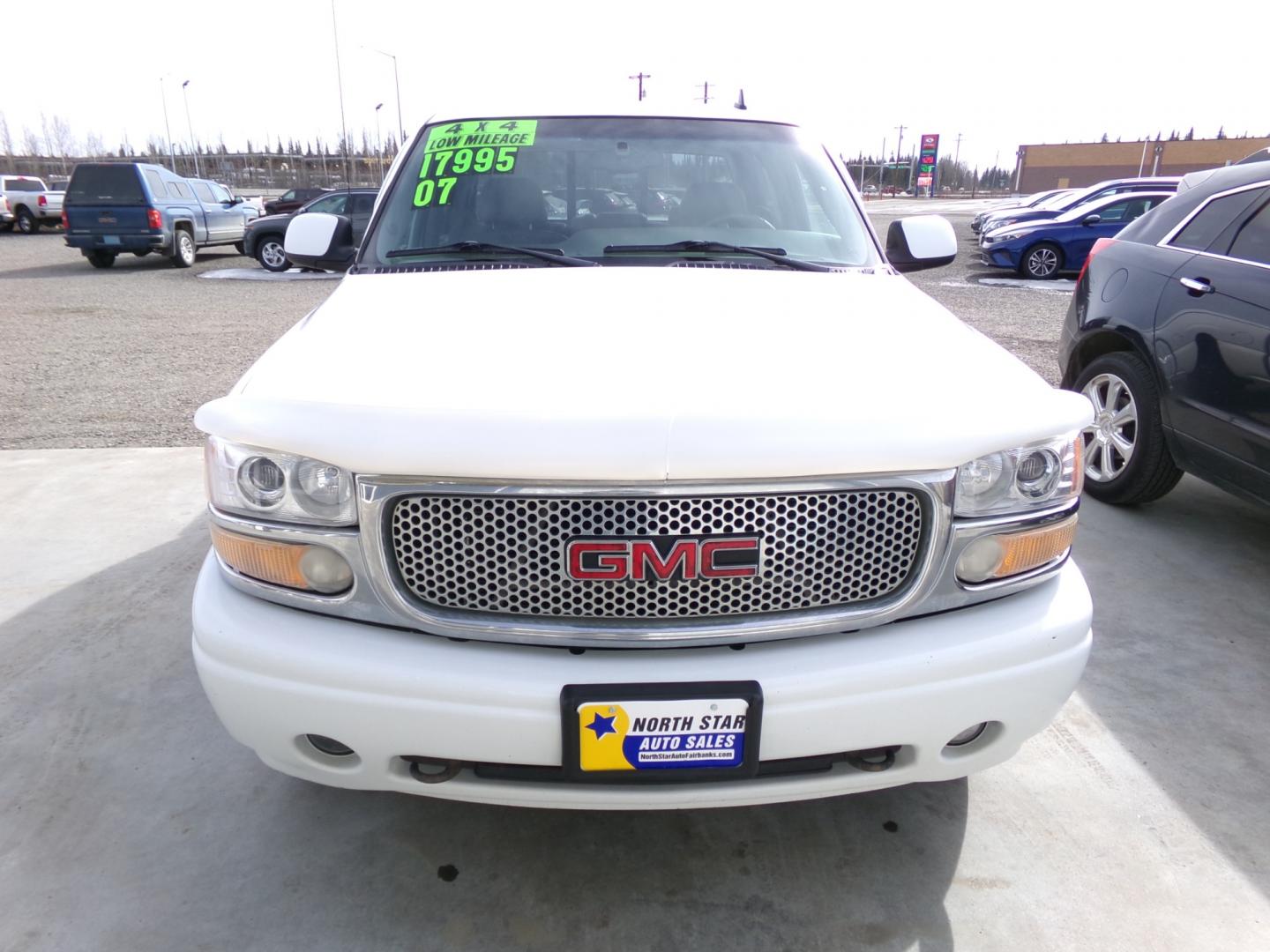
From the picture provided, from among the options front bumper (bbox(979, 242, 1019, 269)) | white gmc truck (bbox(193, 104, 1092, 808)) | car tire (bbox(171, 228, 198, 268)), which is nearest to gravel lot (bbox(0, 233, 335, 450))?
car tire (bbox(171, 228, 198, 268))

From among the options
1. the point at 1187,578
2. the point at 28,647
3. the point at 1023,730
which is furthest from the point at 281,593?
the point at 1187,578

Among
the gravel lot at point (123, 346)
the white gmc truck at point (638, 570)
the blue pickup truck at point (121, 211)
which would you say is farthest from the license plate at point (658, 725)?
the blue pickup truck at point (121, 211)

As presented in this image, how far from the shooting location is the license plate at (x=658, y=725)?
1.65 meters

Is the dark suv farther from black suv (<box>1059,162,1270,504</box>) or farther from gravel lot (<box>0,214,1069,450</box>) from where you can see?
black suv (<box>1059,162,1270,504</box>)

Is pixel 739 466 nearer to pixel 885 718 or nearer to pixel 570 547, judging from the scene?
pixel 570 547

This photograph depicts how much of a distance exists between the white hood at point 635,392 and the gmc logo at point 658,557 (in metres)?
0.14

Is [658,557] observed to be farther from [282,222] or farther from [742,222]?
[282,222]

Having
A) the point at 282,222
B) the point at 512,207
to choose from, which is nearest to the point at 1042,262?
the point at 282,222

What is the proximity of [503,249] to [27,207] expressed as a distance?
27.8 meters

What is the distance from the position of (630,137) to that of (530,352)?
1543 mm

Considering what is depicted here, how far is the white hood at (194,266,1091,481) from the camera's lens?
1635 millimetres

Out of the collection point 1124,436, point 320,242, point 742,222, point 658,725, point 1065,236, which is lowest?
point 1124,436

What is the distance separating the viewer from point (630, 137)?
126 inches

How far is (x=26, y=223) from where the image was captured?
24.9 metres
